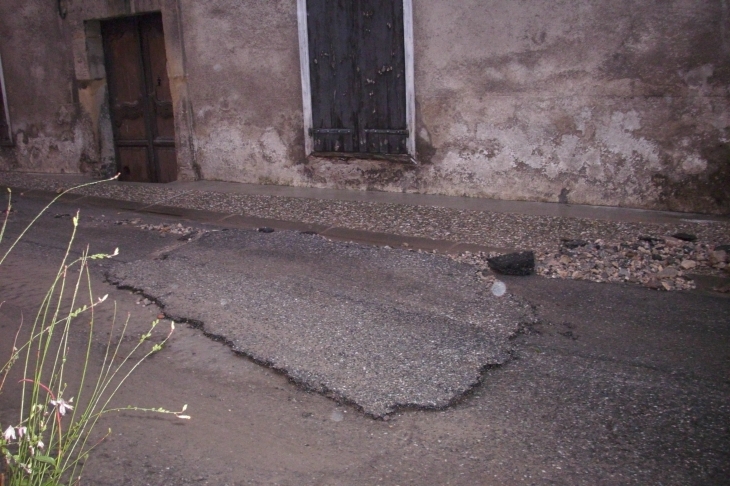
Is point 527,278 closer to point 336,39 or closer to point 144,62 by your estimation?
point 336,39

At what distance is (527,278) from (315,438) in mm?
2443

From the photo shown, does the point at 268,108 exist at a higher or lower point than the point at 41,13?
lower

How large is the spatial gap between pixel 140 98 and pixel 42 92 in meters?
1.75

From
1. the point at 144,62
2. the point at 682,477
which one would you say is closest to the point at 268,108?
the point at 144,62

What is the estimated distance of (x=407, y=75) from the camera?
24.4ft

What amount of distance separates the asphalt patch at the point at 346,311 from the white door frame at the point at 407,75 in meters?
2.22

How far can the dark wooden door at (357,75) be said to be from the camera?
7.48 meters

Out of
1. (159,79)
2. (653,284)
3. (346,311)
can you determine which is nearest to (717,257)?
(653,284)

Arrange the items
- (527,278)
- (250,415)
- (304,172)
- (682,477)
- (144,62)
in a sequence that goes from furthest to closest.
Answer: (144,62) → (304,172) → (527,278) → (250,415) → (682,477)

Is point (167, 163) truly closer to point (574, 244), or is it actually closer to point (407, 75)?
point (407, 75)

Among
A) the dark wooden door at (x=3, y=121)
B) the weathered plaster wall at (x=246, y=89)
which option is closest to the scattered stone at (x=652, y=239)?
the weathered plaster wall at (x=246, y=89)

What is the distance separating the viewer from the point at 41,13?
33.4 feet

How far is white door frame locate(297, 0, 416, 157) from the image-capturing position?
7316 mm

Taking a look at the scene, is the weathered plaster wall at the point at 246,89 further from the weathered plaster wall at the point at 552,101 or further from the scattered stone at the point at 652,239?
the scattered stone at the point at 652,239
